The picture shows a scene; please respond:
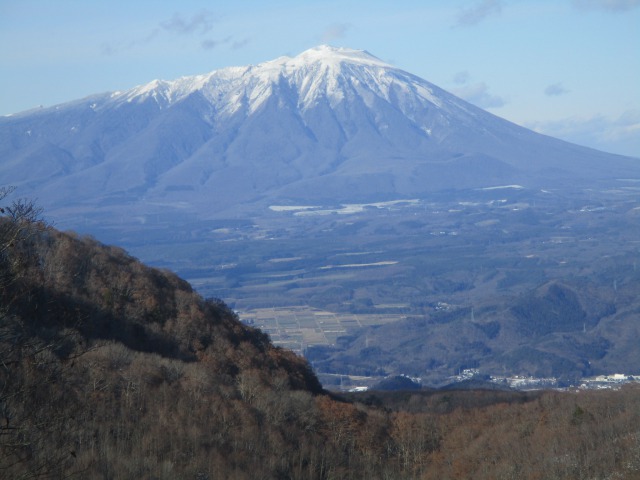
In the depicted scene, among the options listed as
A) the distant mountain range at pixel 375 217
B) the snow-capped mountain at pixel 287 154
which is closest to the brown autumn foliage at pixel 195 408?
the distant mountain range at pixel 375 217

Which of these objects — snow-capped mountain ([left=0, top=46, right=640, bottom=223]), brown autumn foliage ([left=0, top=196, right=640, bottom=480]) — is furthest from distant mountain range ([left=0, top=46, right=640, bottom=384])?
brown autumn foliage ([left=0, top=196, right=640, bottom=480])

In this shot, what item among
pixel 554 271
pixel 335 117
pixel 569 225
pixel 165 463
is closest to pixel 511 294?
pixel 554 271

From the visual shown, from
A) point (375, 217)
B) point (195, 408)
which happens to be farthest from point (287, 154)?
point (195, 408)

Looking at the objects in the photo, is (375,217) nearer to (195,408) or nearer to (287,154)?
(287,154)

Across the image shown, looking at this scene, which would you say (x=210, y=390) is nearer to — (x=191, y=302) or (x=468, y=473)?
(x=468, y=473)

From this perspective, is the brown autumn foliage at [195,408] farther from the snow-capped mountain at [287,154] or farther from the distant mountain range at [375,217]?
the snow-capped mountain at [287,154]
